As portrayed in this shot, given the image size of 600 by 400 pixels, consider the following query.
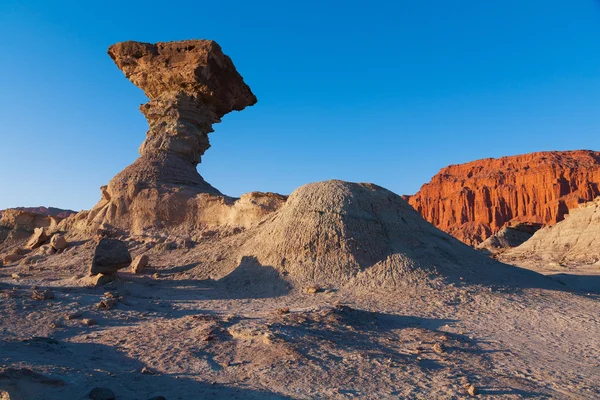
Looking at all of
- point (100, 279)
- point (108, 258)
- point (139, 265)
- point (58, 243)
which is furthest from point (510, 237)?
point (100, 279)

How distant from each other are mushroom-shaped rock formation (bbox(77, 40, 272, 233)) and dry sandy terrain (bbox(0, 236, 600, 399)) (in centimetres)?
606

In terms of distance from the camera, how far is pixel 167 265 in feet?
45.1

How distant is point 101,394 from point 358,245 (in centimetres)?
815

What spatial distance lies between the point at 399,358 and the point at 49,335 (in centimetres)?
557

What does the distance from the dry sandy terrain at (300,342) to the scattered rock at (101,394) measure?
9cm

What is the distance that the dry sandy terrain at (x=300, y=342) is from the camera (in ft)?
17.2

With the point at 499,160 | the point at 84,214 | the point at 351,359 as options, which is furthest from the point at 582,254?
the point at 499,160

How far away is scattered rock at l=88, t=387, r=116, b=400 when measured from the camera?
14.4 ft

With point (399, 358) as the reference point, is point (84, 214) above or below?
above

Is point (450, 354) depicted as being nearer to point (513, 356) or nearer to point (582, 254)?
point (513, 356)

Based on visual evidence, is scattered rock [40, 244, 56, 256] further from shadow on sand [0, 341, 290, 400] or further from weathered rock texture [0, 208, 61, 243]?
shadow on sand [0, 341, 290, 400]

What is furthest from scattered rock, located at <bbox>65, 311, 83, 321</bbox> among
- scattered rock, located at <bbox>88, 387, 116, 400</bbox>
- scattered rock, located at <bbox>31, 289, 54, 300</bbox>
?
scattered rock, located at <bbox>88, 387, 116, 400</bbox>

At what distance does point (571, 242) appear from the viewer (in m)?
27.1

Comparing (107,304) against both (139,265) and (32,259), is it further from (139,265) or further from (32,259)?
(32,259)
